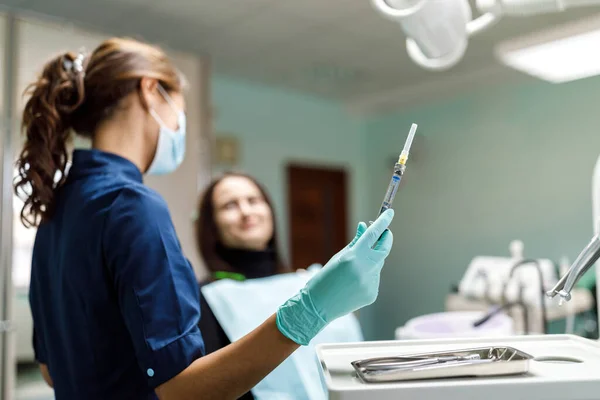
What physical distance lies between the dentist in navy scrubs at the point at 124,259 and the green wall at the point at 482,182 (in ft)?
6.58

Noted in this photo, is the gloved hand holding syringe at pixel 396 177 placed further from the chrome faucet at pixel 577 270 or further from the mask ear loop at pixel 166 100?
the mask ear loop at pixel 166 100

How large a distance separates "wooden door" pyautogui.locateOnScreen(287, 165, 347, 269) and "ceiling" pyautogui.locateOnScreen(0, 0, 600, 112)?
0.68 metres

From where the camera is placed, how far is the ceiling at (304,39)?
2.40 metres

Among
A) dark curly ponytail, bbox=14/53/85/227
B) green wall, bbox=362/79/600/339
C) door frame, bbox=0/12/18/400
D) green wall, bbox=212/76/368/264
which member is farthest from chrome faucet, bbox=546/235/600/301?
green wall, bbox=212/76/368/264

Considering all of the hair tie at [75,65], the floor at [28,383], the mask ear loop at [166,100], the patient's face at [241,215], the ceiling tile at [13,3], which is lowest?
the floor at [28,383]

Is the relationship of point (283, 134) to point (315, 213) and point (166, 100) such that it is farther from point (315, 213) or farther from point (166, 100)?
point (166, 100)

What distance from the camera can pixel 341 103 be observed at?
4.12m

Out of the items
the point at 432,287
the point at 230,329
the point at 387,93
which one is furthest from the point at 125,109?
the point at 387,93

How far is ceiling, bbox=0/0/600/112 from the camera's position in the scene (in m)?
2.40

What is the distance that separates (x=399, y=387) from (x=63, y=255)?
58 centimetres

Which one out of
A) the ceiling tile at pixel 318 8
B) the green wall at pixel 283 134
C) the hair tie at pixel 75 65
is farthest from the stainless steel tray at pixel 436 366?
the green wall at pixel 283 134

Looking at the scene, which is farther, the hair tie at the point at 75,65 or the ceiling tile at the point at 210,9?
the ceiling tile at the point at 210,9

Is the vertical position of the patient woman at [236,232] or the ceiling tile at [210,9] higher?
the ceiling tile at [210,9]

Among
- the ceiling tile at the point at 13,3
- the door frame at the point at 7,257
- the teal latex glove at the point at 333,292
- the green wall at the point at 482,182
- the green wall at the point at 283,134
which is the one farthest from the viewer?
the green wall at the point at 283,134
